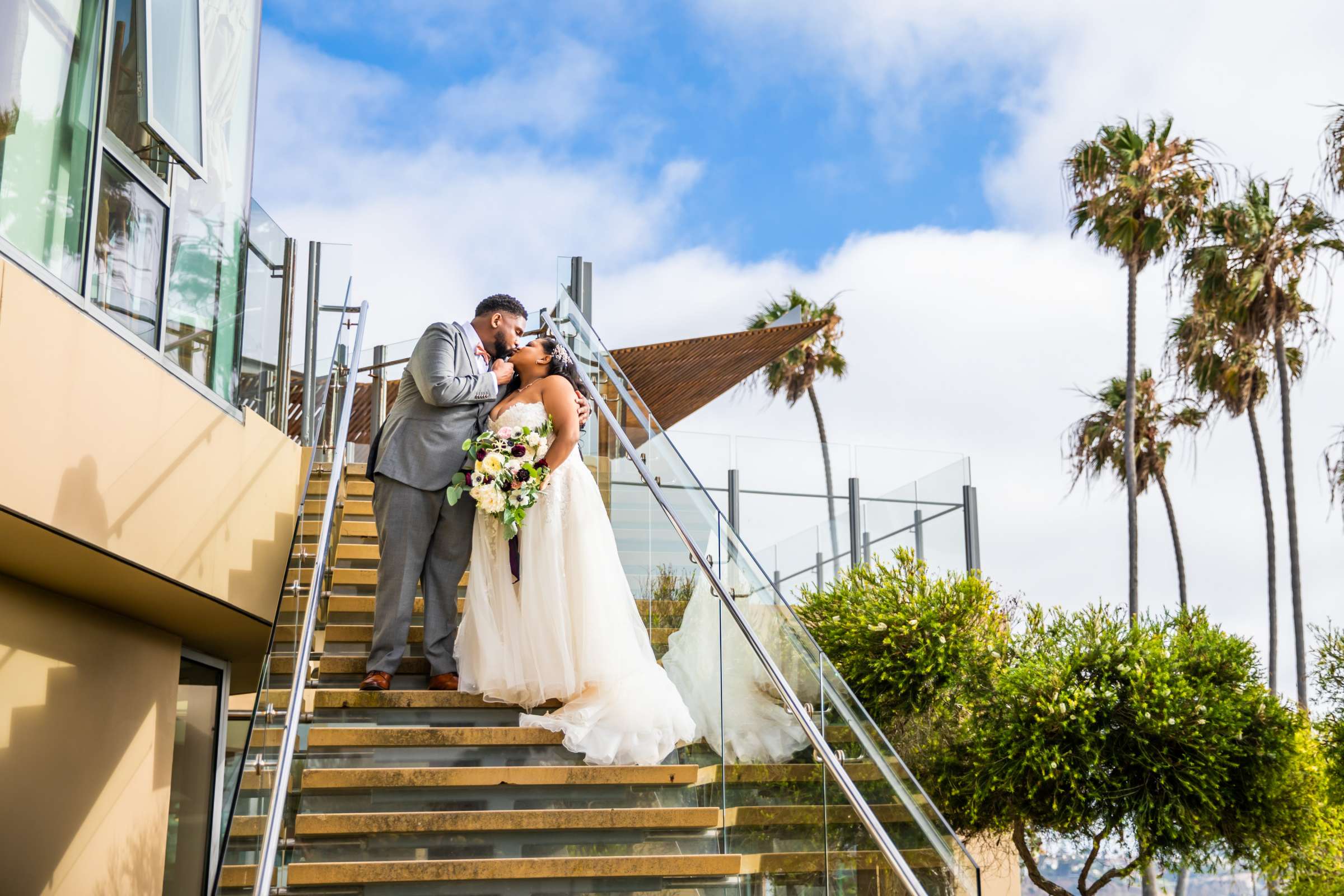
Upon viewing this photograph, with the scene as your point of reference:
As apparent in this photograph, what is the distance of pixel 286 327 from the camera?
30.1 feet

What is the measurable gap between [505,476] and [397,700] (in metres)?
1.15

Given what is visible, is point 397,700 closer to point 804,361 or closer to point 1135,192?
point 1135,192

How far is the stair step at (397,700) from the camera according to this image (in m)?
5.53

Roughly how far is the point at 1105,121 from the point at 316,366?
15.1 metres

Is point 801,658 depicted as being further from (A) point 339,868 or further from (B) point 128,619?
(B) point 128,619

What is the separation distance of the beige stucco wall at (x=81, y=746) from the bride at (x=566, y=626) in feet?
7.97

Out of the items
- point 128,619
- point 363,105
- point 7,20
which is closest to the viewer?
point 7,20

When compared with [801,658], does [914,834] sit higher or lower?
lower

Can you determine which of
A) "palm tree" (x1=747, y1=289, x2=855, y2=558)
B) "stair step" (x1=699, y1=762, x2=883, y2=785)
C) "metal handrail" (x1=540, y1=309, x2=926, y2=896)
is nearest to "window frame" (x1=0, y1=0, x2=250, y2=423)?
"metal handrail" (x1=540, y1=309, x2=926, y2=896)

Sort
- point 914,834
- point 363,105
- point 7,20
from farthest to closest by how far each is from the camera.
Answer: point 363,105, point 7,20, point 914,834

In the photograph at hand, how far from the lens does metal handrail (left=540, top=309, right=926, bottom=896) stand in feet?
12.6

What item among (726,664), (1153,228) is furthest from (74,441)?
(1153,228)

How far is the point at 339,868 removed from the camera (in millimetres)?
4453

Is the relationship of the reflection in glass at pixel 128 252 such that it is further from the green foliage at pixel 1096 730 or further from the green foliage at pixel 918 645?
the green foliage at pixel 1096 730
